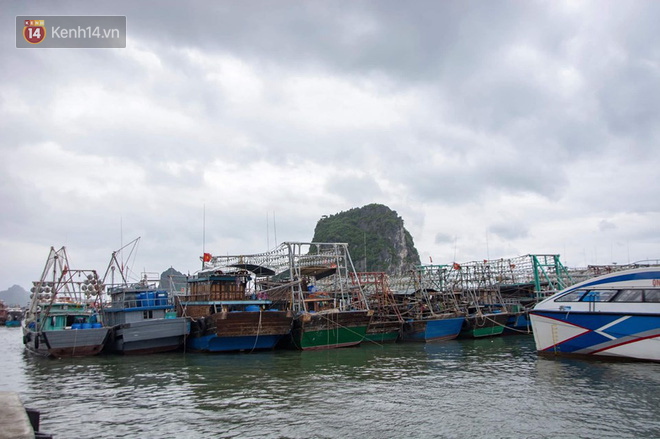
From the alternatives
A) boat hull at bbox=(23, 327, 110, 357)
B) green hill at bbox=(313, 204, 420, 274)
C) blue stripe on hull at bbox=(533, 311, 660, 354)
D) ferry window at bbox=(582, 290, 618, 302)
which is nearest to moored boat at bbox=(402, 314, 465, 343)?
blue stripe on hull at bbox=(533, 311, 660, 354)

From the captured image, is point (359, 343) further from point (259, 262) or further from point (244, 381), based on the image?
point (244, 381)

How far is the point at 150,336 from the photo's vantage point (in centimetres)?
2627

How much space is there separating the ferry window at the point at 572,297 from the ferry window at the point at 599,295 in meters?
0.32

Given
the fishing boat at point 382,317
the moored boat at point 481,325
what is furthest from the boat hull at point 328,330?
the moored boat at point 481,325

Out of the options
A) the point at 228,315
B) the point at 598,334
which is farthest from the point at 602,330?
the point at 228,315

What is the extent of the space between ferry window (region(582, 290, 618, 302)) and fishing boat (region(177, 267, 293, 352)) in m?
15.7

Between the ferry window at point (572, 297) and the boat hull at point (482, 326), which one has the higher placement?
the ferry window at point (572, 297)

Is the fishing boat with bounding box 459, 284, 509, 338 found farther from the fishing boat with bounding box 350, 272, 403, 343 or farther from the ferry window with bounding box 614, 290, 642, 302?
the ferry window with bounding box 614, 290, 642, 302

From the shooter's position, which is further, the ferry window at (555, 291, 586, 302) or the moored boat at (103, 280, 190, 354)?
the moored boat at (103, 280, 190, 354)

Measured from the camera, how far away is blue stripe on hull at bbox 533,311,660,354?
20.1 metres

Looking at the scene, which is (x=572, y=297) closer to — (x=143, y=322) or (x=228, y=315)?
(x=228, y=315)

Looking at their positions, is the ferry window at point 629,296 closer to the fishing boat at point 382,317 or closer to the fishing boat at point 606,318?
the fishing boat at point 606,318

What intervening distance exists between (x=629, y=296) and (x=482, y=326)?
13791 millimetres

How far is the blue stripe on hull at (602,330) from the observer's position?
20.1m
